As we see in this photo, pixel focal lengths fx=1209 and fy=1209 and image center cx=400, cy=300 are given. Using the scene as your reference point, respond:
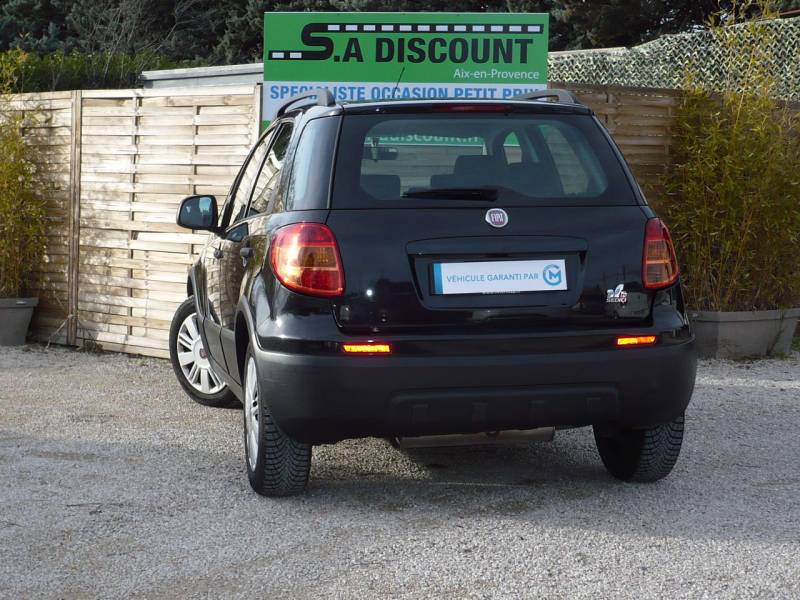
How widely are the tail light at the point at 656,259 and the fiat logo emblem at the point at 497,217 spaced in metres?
0.57

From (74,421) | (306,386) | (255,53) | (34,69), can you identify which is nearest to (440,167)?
A: (306,386)

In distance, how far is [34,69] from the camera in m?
20.1

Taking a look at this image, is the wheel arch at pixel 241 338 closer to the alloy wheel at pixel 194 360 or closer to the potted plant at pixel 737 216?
the alloy wheel at pixel 194 360

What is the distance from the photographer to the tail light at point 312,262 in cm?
451

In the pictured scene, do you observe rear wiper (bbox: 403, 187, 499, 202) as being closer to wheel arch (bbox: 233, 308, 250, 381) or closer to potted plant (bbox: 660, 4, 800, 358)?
wheel arch (bbox: 233, 308, 250, 381)

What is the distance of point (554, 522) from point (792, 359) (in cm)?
531

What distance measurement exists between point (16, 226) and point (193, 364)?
3366mm

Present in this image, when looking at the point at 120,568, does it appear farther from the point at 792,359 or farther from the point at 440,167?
the point at 792,359

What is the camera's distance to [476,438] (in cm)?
498

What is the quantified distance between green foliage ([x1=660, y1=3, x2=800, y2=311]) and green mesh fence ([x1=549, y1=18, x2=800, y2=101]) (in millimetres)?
1617

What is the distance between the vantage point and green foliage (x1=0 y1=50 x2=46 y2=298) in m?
10.1

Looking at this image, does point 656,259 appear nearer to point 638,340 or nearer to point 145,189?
point 638,340

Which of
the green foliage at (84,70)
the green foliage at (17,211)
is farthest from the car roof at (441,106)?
the green foliage at (84,70)

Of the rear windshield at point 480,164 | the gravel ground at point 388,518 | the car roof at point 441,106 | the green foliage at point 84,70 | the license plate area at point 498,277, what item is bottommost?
the gravel ground at point 388,518
